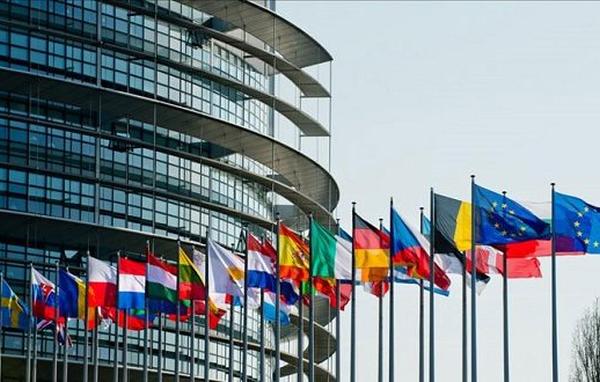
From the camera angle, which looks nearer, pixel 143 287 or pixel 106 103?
pixel 143 287

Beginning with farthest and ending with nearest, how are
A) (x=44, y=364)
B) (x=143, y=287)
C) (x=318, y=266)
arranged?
(x=44, y=364)
(x=143, y=287)
(x=318, y=266)

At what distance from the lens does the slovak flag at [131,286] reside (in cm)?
7738

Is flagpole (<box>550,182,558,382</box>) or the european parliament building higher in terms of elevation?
the european parliament building

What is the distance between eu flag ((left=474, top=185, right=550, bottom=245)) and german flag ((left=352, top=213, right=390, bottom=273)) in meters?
5.78

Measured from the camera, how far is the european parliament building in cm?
9881

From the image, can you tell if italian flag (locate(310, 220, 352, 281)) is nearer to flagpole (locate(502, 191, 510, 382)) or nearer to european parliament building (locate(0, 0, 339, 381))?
flagpole (locate(502, 191, 510, 382))

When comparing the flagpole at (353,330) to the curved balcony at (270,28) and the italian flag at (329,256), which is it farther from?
the curved balcony at (270,28)

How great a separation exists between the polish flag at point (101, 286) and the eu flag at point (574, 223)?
74.9 feet

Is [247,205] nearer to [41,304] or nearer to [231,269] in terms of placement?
[41,304]

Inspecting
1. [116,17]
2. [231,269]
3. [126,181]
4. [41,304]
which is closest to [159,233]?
[126,181]

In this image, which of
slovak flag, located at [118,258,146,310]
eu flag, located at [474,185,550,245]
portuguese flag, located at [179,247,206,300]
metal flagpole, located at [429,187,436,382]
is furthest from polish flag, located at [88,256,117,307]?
eu flag, located at [474,185,550,245]

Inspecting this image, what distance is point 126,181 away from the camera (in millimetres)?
101938

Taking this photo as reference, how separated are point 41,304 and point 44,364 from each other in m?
17.5

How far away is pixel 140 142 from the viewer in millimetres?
102500
